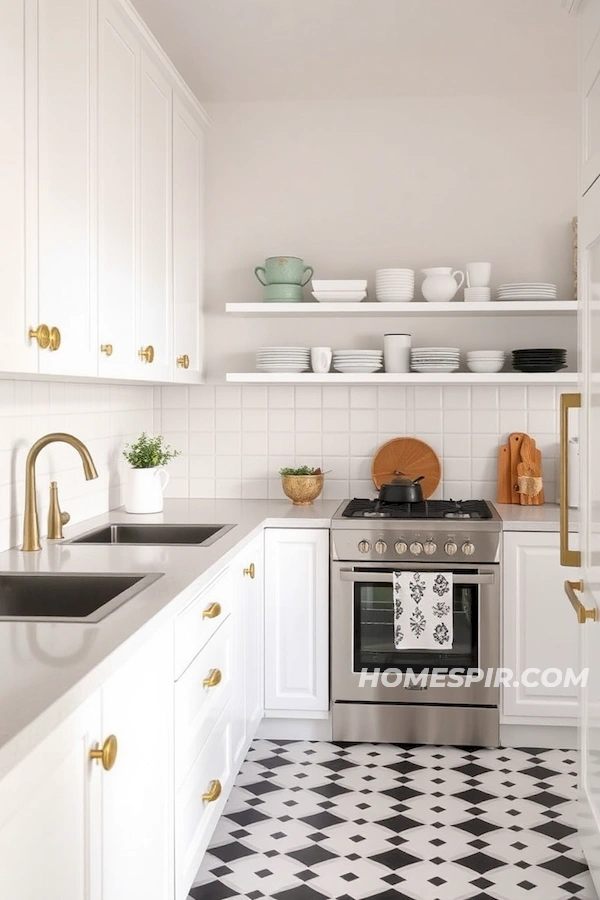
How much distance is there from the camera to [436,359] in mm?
3961

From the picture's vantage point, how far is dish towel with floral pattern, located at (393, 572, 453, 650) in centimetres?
368

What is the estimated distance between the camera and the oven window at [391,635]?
371cm

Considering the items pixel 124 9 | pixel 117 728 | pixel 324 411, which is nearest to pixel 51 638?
pixel 117 728

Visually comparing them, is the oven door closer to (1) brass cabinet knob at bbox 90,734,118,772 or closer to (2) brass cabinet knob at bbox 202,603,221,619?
(2) brass cabinet knob at bbox 202,603,221,619

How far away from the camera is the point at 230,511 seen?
390 centimetres

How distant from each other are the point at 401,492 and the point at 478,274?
0.96 m

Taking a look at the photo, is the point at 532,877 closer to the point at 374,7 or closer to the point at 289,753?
the point at 289,753

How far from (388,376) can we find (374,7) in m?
1.41

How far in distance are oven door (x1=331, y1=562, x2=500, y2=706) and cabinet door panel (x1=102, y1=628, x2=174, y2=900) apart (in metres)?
1.57

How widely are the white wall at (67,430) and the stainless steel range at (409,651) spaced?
93 centimetres

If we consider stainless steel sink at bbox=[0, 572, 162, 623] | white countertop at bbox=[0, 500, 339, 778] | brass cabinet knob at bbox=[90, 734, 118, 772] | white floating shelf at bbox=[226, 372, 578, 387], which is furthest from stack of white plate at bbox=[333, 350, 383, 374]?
brass cabinet knob at bbox=[90, 734, 118, 772]

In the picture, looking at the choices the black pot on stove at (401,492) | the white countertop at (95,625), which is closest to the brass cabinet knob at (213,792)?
Result: the white countertop at (95,625)

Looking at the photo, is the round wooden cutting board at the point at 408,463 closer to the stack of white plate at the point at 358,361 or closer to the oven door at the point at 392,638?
the stack of white plate at the point at 358,361

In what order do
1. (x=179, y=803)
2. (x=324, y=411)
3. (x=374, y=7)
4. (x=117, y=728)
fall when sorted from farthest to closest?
(x=324, y=411), (x=374, y=7), (x=179, y=803), (x=117, y=728)
